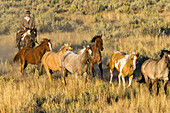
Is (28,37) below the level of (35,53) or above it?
above

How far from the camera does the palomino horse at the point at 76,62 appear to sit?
761cm

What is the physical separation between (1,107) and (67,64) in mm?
2820

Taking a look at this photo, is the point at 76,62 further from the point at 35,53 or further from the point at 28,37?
the point at 28,37

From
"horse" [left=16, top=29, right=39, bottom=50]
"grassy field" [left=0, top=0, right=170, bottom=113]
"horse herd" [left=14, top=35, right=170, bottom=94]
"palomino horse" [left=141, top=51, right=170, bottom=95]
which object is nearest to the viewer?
"grassy field" [left=0, top=0, right=170, bottom=113]

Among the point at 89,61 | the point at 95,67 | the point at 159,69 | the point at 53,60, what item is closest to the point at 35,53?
the point at 53,60

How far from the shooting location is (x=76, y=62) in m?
7.80

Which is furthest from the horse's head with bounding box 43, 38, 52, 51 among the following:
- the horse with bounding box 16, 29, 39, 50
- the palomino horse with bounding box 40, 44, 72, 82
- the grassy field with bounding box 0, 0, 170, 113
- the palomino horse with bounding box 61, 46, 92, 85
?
the horse with bounding box 16, 29, 39, 50

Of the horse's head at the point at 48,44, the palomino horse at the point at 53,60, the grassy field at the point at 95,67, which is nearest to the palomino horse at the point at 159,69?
the grassy field at the point at 95,67

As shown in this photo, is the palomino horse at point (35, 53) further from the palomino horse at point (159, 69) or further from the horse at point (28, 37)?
the palomino horse at point (159, 69)

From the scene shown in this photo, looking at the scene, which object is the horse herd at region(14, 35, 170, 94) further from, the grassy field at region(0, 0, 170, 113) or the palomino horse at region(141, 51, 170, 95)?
the grassy field at region(0, 0, 170, 113)

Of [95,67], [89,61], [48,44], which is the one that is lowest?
[95,67]

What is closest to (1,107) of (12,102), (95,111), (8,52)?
(12,102)

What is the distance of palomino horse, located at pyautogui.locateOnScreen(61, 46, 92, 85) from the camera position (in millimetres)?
7609

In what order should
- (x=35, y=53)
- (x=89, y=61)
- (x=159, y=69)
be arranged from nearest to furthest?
(x=159, y=69)
(x=89, y=61)
(x=35, y=53)
